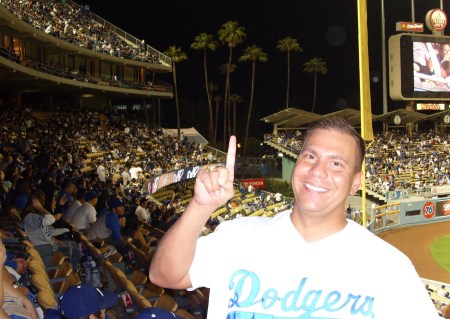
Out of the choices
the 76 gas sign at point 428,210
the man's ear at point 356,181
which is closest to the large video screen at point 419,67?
the 76 gas sign at point 428,210

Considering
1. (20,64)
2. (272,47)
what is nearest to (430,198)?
(20,64)

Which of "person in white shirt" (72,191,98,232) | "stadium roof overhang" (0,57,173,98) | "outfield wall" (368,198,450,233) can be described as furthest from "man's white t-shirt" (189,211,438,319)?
"outfield wall" (368,198,450,233)

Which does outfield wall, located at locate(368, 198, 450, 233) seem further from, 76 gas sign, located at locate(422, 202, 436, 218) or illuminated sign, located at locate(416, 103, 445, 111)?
illuminated sign, located at locate(416, 103, 445, 111)

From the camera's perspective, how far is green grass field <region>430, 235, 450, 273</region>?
Answer: 65.3ft

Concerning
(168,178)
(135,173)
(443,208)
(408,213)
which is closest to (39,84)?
(135,173)

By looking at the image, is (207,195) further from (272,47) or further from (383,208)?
(272,47)

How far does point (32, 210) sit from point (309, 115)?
29601mm

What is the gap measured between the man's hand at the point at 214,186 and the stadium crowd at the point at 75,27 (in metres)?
20.3

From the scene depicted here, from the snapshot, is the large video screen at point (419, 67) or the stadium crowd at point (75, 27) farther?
the large video screen at point (419, 67)

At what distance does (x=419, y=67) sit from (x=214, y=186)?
35.3m

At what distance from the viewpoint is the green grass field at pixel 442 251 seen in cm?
1991

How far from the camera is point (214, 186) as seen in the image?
1.86m

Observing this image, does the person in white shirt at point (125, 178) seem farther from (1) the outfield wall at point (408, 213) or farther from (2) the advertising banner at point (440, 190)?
(2) the advertising banner at point (440, 190)

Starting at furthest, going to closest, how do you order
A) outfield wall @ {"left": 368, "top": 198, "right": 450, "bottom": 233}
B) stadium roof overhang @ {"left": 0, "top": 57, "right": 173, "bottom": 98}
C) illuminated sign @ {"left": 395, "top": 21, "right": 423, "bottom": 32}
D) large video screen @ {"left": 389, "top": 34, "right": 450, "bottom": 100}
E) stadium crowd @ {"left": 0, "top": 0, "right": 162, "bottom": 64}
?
illuminated sign @ {"left": 395, "top": 21, "right": 423, "bottom": 32} → large video screen @ {"left": 389, "top": 34, "right": 450, "bottom": 100} → outfield wall @ {"left": 368, "top": 198, "right": 450, "bottom": 233} → stadium crowd @ {"left": 0, "top": 0, "right": 162, "bottom": 64} → stadium roof overhang @ {"left": 0, "top": 57, "right": 173, "bottom": 98}
